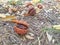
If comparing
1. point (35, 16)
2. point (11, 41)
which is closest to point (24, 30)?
point (11, 41)

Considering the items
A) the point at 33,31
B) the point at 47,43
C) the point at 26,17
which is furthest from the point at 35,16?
the point at 47,43

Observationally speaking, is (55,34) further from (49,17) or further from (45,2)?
(45,2)

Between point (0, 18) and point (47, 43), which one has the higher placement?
point (0, 18)

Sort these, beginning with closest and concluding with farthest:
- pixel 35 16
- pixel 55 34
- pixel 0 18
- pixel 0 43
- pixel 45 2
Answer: pixel 0 43 → pixel 55 34 → pixel 0 18 → pixel 35 16 → pixel 45 2

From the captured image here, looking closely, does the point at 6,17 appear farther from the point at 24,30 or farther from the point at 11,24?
the point at 24,30

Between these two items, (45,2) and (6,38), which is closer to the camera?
(6,38)

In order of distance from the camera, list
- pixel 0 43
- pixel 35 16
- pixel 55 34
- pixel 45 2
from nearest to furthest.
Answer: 1. pixel 0 43
2. pixel 55 34
3. pixel 35 16
4. pixel 45 2

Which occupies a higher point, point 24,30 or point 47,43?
point 24,30

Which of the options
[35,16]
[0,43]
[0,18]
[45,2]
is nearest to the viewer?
[0,43]

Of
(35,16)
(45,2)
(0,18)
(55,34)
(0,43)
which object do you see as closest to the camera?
(0,43)
